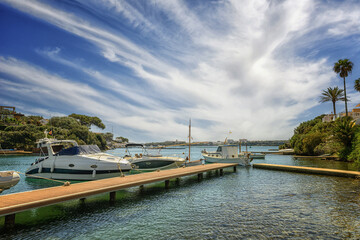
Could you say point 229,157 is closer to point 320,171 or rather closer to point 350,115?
point 320,171

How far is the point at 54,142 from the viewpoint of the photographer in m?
19.5

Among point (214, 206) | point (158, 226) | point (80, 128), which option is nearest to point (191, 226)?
point (158, 226)

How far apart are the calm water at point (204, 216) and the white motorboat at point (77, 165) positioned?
373 cm

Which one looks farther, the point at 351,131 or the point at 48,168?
the point at 351,131

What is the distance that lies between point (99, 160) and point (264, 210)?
43.4ft

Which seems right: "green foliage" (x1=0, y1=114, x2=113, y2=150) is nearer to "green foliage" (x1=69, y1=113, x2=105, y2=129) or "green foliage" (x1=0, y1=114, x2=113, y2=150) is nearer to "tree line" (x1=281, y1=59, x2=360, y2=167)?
"green foliage" (x1=69, y1=113, x2=105, y2=129)

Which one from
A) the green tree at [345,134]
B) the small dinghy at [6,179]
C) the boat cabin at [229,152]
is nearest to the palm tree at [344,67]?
the green tree at [345,134]

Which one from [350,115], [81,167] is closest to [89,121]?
[81,167]

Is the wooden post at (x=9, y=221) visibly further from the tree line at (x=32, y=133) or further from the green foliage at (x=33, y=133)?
the green foliage at (x=33, y=133)

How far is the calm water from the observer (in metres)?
8.23

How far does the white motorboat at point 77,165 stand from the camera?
17609mm

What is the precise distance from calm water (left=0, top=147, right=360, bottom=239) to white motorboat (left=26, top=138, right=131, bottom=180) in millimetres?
3728

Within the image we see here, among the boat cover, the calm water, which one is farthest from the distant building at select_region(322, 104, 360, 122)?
the boat cover

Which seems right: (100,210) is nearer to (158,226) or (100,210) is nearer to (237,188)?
(158,226)
